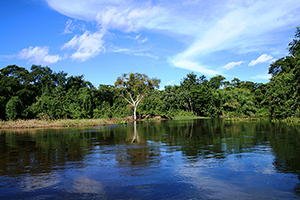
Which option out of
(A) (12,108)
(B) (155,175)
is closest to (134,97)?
(A) (12,108)

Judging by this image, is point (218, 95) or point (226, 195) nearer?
point (226, 195)

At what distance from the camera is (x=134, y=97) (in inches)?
2197

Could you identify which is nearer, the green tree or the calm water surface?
the calm water surface

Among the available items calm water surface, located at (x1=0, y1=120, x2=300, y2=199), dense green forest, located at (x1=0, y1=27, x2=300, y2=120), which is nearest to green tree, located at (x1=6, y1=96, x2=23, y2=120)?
dense green forest, located at (x1=0, y1=27, x2=300, y2=120)

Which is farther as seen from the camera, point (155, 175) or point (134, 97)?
point (134, 97)

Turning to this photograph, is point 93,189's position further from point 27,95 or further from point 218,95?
point 218,95

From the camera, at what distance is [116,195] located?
492cm

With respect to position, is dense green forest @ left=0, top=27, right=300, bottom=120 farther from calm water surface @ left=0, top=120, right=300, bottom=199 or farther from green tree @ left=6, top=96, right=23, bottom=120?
calm water surface @ left=0, top=120, right=300, bottom=199

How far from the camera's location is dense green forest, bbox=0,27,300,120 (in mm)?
33531

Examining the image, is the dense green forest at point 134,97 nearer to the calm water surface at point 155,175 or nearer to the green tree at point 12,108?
the green tree at point 12,108

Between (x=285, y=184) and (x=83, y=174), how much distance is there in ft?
17.7

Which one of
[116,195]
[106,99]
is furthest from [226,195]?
[106,99]

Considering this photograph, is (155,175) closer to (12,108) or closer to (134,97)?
(12,108)

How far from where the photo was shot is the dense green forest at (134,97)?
Result: 3353cm
